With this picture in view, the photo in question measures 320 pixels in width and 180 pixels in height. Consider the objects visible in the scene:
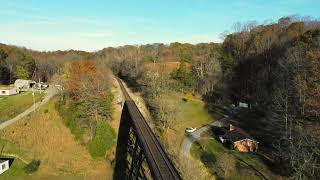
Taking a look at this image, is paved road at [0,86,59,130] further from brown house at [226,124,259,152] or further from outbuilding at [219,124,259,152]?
brown house at [226,124,259,152]

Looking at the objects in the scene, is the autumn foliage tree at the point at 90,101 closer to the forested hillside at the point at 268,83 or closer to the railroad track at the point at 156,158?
the forested hillside at the point at 268,83

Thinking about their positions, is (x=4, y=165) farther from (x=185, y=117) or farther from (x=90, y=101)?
(x=185, y=117)

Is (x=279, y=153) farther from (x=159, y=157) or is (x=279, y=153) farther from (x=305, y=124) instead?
(x=159, y=157)

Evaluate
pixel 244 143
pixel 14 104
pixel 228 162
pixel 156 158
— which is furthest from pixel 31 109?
pixel 156 158

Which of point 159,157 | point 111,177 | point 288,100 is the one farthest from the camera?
point 288,100

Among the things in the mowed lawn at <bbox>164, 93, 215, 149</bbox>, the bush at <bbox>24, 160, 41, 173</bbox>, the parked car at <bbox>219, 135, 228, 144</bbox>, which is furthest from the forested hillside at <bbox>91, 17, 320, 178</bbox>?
the bush at <bbox>24, 160, 41, 173</bbox>

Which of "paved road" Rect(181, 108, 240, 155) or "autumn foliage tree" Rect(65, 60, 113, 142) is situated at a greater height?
"autumn foliage tree" Rect(65, 60, 113, 142)

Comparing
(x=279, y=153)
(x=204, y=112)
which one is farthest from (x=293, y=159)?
(x=204, y=112)
